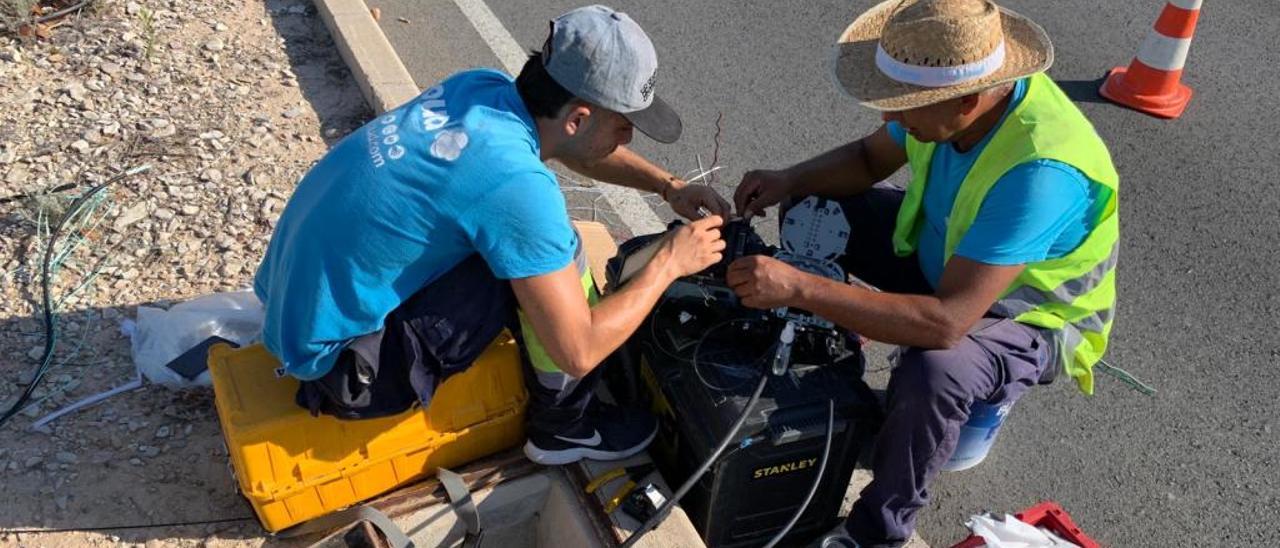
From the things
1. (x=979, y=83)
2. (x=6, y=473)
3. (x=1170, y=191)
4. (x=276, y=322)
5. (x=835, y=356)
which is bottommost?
(x=1170, y=191)

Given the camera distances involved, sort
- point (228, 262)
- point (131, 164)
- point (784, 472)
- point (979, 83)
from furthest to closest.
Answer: point (131, 164), point (228, 262), point (784, 472), point (979, 83)

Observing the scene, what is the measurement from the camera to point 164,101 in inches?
185

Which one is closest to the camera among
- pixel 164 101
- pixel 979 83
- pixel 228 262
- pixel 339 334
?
pixel 339 334

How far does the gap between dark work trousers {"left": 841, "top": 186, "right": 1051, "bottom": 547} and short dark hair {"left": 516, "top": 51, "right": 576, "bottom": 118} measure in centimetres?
116

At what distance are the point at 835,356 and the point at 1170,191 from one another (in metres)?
2.70

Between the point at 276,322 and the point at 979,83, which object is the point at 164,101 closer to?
the point at 276,322

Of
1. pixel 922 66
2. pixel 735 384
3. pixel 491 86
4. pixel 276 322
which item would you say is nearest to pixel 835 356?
pixel 735 384

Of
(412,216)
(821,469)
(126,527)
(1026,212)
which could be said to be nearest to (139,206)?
(126,527)

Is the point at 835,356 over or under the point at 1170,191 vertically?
over

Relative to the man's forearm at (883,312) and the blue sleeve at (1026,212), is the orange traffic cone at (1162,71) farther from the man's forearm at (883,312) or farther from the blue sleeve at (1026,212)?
the man's forearm at (883,312)

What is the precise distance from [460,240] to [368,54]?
112 inches

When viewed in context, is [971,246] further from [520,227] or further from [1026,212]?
[520,227]

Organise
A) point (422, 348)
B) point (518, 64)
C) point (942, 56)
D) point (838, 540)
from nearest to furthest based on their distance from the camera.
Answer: point (422, 348)
point (942, 56)
point (838, 540)
point (518, 64)

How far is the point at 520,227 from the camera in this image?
2.41m
